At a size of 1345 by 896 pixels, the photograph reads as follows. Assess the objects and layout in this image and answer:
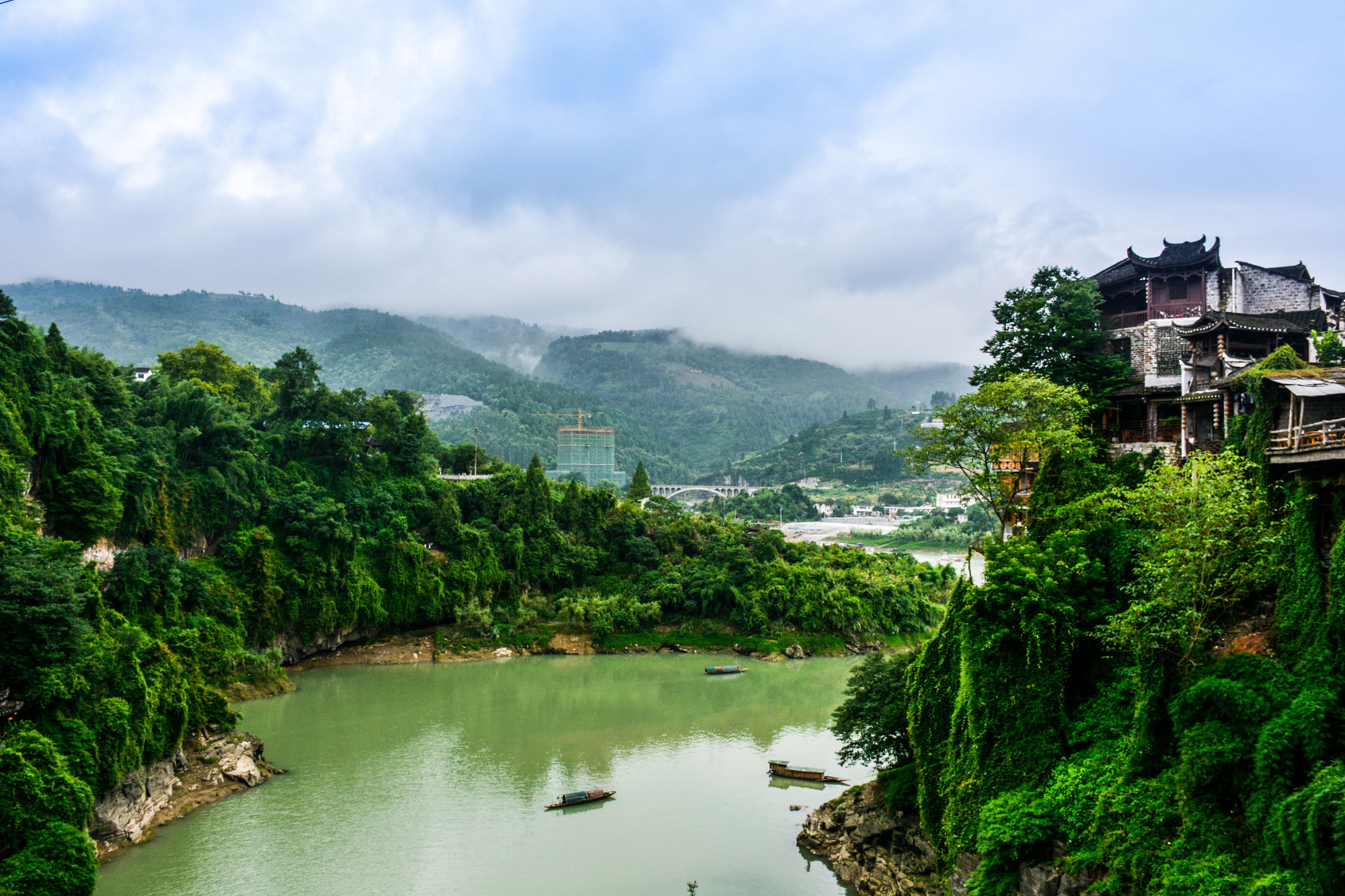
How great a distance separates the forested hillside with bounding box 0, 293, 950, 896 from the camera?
58.0ft

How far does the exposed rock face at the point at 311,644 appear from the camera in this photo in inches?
1389

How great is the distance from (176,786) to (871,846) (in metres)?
16.0

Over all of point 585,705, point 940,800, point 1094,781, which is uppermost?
point 1094,781

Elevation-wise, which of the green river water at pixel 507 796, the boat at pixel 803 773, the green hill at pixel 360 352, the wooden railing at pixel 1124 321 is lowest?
the green river water at pixel 507 796

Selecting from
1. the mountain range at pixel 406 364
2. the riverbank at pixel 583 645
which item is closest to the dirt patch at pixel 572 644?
the riverbank at pixel 583 645

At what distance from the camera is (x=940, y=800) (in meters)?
14.6

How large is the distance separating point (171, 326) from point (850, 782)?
154169 millimetres

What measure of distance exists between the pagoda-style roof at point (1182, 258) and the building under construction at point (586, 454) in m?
66.8

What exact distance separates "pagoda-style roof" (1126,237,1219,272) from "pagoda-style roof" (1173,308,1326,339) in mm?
3288

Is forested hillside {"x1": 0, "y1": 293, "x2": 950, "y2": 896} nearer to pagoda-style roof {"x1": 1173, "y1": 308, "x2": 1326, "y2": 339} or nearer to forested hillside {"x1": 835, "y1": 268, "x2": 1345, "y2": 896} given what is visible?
forested hillside {"x1": 835, "y1": 268, "x2": 1345, "y2": 896}

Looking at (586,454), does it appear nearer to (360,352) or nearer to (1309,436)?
(1309,436)

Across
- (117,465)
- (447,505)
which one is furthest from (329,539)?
(117,465)

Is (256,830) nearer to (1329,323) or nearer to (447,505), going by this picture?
(447,505)

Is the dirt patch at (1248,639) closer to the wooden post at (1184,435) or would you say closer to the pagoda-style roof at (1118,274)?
the wooden post at (1184,435)
